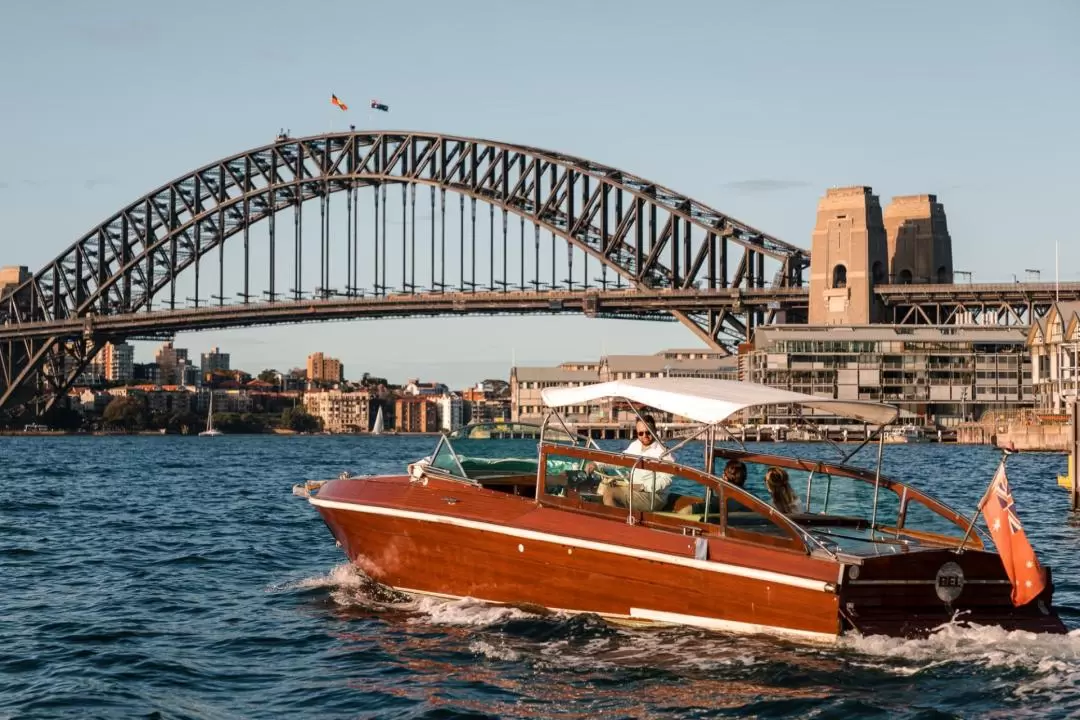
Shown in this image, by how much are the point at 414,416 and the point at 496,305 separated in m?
107

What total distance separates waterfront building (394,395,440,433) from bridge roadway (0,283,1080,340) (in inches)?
3855

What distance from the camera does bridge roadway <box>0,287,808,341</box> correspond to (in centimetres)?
9294

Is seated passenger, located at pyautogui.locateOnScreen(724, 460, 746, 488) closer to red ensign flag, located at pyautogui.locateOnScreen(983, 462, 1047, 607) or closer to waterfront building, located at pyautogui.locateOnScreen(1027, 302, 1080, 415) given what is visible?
red ensign flag, located at pyautogui.locateOnScreen(983, 462, 1047, 607)

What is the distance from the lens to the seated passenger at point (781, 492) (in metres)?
14.1

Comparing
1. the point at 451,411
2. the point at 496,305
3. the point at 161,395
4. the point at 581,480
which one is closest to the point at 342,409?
the point at 451,411

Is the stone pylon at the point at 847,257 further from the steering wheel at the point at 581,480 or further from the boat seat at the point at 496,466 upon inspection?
the steering wheel at the point at 581,480

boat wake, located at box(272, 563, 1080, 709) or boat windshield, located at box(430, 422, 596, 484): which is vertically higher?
boat windshield, located at box(430, 422, 596, 484)

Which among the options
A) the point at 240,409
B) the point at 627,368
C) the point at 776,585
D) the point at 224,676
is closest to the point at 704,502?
Result: the point at 776,585

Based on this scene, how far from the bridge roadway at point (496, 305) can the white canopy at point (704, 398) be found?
77.3 meters

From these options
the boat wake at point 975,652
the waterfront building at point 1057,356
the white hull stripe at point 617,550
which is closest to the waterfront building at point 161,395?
the waterfront building at point 1057,356

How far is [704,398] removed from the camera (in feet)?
44.1

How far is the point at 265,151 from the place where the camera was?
107 metres

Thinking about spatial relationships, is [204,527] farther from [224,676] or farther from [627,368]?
[627,368]

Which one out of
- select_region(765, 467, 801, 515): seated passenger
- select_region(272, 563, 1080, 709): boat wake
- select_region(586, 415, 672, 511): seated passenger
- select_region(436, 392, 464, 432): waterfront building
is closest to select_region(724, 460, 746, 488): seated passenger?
select_region(765, 467, 801, 515): seated passenger
